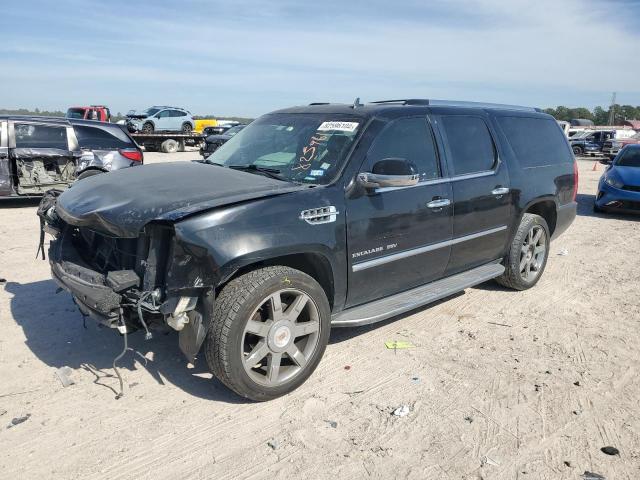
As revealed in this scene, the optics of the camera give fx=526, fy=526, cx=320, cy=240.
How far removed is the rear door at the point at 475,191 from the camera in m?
4.64

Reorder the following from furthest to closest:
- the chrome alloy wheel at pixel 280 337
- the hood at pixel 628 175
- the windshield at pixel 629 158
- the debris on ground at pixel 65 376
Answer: the windshield at pixel 629 158 < the hood at pixel 628 175 < the debris on ground at pixel 65 376 < the chrome alloy wheel at pixel 280 337

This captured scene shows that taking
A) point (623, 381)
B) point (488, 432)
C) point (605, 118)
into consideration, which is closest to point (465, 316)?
point (623, 381)

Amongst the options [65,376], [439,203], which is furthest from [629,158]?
[65,376]

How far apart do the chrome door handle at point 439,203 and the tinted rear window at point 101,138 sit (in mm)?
8476

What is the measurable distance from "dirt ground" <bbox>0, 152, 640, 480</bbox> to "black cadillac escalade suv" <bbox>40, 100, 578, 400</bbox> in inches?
15.0

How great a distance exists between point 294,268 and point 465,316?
2178 millimetres

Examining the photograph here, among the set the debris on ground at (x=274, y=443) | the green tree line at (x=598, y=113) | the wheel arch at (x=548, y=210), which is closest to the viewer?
the debris on ground at (x=274, y=443)

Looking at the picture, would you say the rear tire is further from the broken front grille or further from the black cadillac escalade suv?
the broken front grille

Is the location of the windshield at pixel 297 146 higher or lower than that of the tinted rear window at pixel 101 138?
higher

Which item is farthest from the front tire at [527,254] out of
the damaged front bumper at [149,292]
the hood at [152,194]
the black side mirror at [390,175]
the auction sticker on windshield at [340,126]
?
the damaged front bumper at [149,292]

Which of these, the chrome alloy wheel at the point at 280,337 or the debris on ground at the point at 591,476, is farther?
the chrome alloy wheel at the point at 280,337

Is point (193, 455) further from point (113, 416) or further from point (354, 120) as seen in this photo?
point (354, 120)

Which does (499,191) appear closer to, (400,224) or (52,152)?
(400,224)

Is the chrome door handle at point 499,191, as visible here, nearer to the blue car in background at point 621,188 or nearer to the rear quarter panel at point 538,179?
the rear quarter panel at point 538,179
